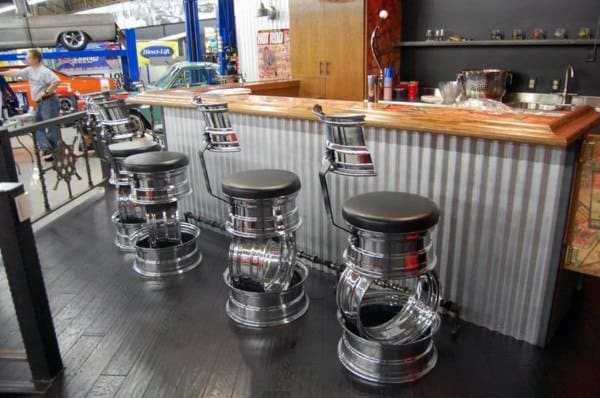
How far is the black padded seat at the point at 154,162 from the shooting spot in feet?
8.96

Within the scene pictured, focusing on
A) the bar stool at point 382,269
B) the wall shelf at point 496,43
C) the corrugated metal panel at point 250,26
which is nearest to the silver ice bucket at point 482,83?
the wall shelf at point 496,43

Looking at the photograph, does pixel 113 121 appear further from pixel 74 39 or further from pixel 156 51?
pixel 156 51

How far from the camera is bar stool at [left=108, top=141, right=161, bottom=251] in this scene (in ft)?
10.8

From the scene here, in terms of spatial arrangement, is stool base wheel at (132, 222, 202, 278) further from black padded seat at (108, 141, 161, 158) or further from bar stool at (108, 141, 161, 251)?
black padded seat at (108, 141, 161, 158)

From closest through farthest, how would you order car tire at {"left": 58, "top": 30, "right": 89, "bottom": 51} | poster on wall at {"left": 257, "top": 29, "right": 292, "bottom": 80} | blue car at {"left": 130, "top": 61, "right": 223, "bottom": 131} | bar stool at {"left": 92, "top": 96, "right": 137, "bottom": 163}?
bar stool at {"left": 92, "top": 96, "right": 137, "bottom": 163}, car tire at {"left": 58, "top": 30, "right": 89, "bottom": 51}, poster on wall at {"left": 257, "top": 29, "right": 292, "bottom": 80}, blue car at {"left": 130, "top": 61, "right": 223, "bottom": 131}

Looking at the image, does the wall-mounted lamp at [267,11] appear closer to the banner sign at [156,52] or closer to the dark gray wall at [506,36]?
the dark gray wall at [506,36]

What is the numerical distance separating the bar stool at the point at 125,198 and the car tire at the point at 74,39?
12.1 feet

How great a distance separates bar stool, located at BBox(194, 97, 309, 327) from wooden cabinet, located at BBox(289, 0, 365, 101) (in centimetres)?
261

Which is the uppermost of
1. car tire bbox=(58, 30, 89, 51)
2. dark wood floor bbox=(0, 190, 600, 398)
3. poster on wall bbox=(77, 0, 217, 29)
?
poster on wall bbox=(77, 0, 217, 29)

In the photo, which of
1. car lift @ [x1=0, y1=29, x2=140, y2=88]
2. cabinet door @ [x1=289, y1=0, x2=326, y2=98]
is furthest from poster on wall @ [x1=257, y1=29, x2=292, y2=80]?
car lift @ [x1=0, y1=29, x2=140, y2=88]

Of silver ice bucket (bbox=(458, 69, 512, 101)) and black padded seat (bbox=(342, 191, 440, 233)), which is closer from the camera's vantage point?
black padded seat (bbox=(342, 191, 440, 233))

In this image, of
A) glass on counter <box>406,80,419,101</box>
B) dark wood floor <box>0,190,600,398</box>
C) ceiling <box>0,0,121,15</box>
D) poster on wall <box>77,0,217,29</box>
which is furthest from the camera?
ceiling <box>0,0,121,15</box>

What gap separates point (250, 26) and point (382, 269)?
7313 mm

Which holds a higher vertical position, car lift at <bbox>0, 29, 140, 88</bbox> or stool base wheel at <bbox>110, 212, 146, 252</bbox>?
car lift at <bbox>0, 29, 140, 88</bbox>
